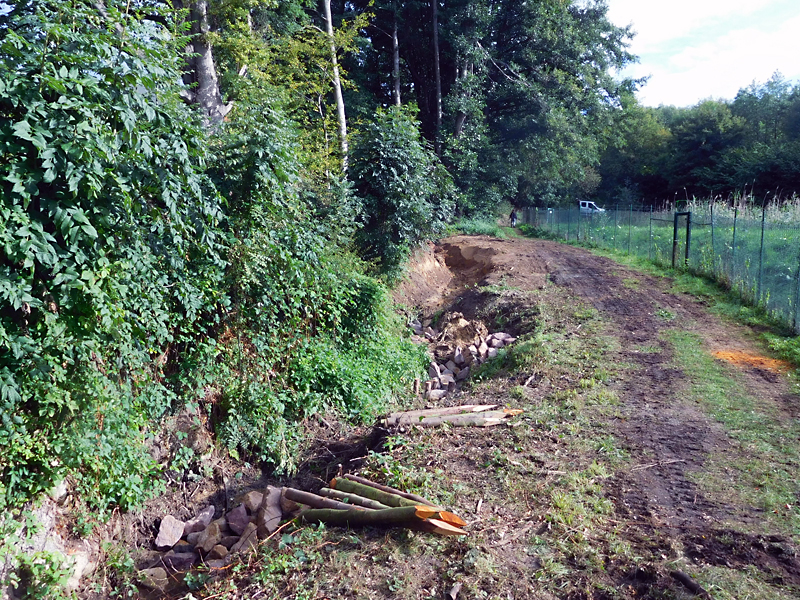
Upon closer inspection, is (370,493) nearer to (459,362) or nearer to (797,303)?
(459,362)

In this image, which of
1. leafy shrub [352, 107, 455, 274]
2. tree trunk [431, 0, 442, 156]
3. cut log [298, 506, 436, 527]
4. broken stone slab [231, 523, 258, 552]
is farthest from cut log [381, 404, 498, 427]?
tree trunk [431, 0, 442, 156]

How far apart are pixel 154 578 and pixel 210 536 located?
609 millimetres

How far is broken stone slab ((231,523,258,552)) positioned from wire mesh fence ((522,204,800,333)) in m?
9.33

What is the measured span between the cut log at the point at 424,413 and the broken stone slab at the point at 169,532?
8.06ft

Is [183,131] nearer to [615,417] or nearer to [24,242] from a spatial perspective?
[24,242]

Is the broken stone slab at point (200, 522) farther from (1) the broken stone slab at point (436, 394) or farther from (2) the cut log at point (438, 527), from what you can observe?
(1) the broken stone slab at point (436, 394)

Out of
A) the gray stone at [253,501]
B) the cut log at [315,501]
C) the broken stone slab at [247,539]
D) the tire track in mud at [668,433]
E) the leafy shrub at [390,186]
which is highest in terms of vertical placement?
the leafy shrub at [390,186]

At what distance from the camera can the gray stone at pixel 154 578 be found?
5.23 m

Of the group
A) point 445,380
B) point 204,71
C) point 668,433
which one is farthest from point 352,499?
point 204,71

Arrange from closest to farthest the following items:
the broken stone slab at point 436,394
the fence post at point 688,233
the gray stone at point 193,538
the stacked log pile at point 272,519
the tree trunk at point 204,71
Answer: the stacked log pile at point 272,519 → the gray stone at point 193,538 → the broken stone slab at point 436,394 → the tree trunk at point 204,71 → the fence post at point 688,233

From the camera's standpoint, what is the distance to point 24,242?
397cm

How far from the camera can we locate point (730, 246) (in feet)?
42.8

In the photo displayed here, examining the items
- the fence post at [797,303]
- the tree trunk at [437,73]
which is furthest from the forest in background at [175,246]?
the tree trunk at [437,73]

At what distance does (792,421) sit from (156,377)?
23.7 feet
